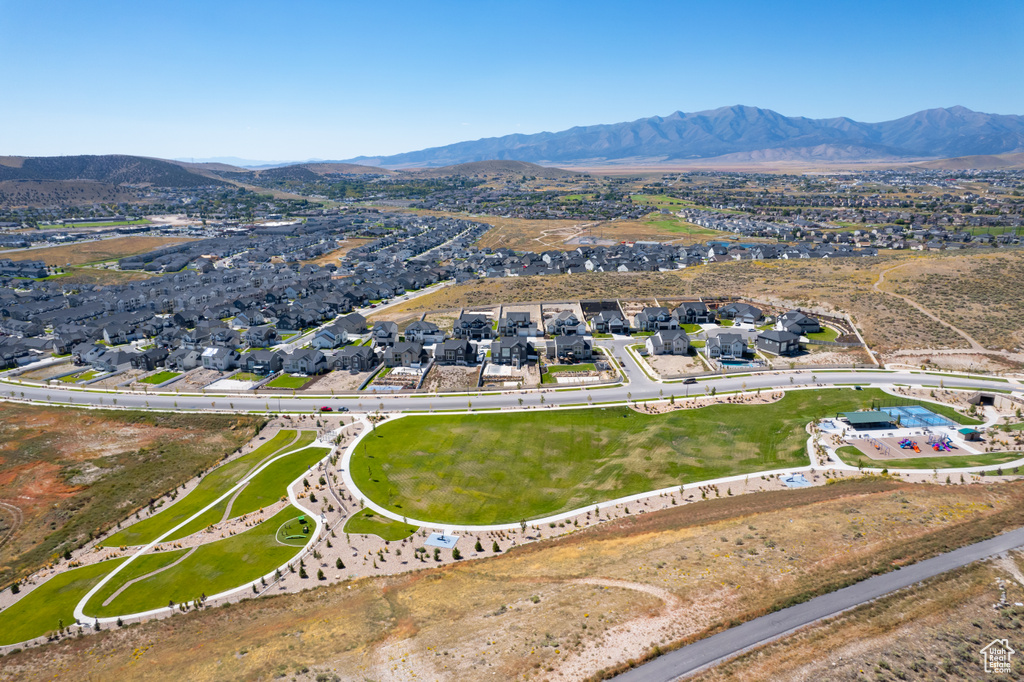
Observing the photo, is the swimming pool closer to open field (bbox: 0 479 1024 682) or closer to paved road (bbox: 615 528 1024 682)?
open field (bbox: 0 479 1024 682)

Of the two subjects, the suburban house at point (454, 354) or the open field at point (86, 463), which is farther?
the suburban house at point (454, 354)

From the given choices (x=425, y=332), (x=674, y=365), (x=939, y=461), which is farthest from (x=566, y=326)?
(x=939, y=461)

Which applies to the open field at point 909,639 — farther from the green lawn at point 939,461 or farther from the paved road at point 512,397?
the paved road at point 512,397

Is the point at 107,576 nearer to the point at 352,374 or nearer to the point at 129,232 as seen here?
the point at 352,374

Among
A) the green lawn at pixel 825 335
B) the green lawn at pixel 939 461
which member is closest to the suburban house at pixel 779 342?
the green lawn at pixel 825 335

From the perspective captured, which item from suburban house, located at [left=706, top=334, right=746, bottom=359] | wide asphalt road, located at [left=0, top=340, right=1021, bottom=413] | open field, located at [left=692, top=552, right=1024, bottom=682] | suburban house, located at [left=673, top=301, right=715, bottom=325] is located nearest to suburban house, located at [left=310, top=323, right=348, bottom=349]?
wide asphalt road, located at [left=0, top=340, right=1021, bottom=413]

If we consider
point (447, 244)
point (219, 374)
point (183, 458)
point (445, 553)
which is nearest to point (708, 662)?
point (445, 553)
